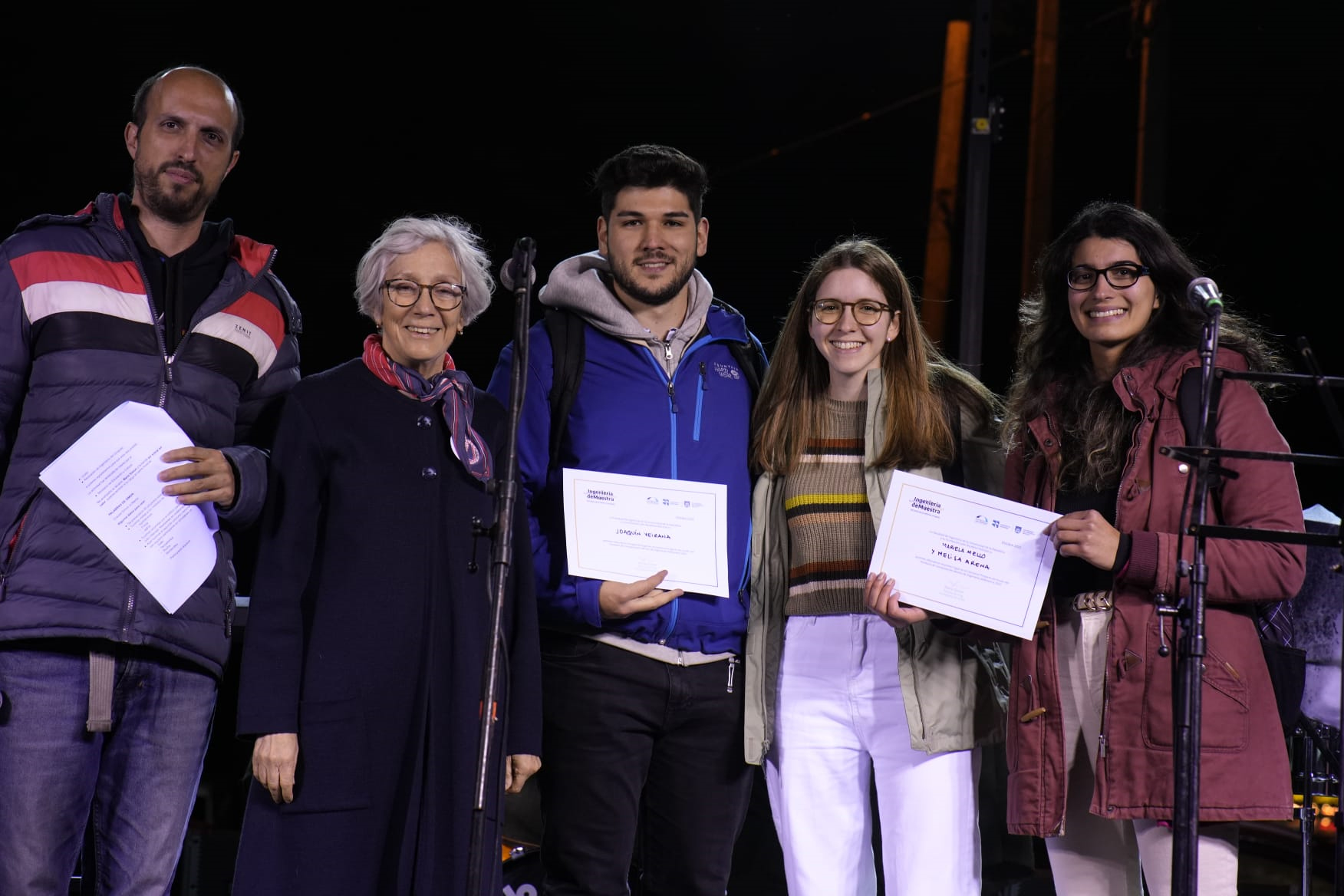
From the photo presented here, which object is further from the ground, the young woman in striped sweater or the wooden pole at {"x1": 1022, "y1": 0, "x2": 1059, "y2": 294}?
the wooden pole at {"x1": 1022, "y1": 0, "x2": 1059, "y2": 294}

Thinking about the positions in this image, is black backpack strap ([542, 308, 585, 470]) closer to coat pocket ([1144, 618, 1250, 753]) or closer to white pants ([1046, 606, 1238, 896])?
white pants ([1046, 606, 1238, 896])

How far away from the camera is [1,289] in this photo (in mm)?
2982

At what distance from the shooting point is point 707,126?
1439 cm

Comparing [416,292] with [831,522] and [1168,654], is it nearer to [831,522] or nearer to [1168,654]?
[831,522]

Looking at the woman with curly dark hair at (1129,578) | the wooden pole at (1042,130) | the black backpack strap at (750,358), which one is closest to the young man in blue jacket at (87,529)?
the black backpack strap at (750,358)

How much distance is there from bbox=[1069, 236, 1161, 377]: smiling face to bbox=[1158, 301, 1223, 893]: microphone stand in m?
0.44

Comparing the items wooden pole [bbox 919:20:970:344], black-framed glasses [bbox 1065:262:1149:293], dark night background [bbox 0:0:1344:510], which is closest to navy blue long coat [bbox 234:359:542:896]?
black-framed glasses [bbox 1065:262:1149:293]

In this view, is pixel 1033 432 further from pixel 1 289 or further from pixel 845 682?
pixel 1 289

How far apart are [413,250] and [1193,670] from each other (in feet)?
6.58

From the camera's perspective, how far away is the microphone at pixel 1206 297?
8.46 feet

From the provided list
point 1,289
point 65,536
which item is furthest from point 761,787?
point 1,289

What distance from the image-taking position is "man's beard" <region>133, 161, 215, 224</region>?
3.15 m

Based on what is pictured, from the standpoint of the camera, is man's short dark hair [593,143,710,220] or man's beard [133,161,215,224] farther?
man's short dark hair [593,143,710,220]

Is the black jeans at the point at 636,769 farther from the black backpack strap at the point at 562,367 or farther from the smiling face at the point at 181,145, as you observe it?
the smiling face at the point at 181,145
